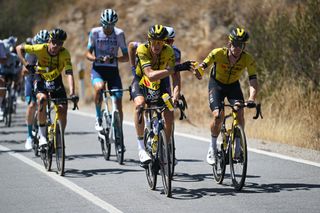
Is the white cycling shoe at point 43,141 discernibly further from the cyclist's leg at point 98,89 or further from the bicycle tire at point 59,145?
the cyclist's leg at point 98,89

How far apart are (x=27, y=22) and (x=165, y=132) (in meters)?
33.2

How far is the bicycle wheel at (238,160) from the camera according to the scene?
1026cm

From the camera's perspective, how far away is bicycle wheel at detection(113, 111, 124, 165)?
1320 cm

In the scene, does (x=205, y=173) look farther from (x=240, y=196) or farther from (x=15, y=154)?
(x=15, y=154)

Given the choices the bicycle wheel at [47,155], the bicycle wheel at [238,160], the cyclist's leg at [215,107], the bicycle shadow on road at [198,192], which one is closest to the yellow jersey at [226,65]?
the cyclist's leg at [215,107]

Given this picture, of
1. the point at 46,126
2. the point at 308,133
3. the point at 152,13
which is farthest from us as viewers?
the point at 152,13

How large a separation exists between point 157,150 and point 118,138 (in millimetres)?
2990

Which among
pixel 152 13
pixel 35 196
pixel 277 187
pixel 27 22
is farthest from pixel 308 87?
pixel 27 22

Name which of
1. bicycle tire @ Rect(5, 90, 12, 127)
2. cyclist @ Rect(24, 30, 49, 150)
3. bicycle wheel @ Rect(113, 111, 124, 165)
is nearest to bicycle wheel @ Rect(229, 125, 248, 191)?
bicycle wheel @ Rect(113, 111, 124, 165)

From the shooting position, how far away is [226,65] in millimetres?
11234

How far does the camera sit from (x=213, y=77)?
1150 centimetres

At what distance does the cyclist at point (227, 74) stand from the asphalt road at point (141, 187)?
86cm

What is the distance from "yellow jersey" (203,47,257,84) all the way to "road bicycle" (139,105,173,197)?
980mm

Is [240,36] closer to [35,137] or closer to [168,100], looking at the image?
[168,100]
